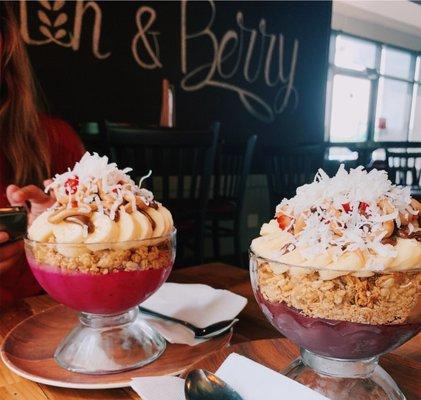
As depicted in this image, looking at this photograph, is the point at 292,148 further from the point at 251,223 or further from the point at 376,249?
the point at 376,249

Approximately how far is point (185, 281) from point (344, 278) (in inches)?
24.6

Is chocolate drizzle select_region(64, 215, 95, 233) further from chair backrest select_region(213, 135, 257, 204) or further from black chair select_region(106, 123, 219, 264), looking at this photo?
chair backrest select_region(213, 135, 257, 204)

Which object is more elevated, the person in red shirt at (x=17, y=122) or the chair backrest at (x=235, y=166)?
the person in red shirt at (x=17, y=122)

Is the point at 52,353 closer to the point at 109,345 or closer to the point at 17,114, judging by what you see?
the point at 109,345

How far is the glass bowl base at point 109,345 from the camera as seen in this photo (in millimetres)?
666

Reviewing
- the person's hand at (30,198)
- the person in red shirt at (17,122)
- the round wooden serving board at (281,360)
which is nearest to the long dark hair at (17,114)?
the person in red shirt at (17,122)

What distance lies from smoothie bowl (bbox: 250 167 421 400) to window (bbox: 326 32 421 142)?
24.9 feet

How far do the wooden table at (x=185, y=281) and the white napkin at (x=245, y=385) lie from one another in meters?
0.07

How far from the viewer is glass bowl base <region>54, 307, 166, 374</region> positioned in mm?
666

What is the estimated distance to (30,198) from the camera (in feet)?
3.52

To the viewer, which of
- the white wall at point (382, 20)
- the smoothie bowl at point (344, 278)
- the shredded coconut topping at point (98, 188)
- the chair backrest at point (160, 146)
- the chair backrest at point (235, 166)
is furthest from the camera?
the white wall at point (382, 20)

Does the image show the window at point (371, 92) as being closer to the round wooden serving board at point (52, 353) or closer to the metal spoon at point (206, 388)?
the round wooden serving board at point (52, 353)

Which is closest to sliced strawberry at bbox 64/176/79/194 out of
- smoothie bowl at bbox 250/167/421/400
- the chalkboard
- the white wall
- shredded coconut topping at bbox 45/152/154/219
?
shredded coconut topping at bbox 45/152/154/219

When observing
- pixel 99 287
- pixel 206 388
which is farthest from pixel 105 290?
pixel 206 388
